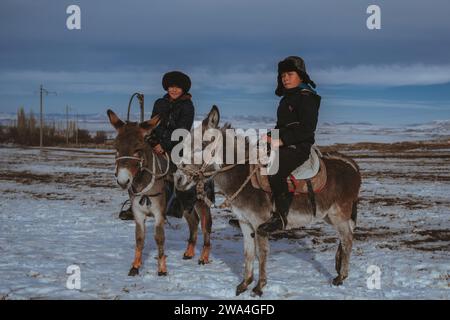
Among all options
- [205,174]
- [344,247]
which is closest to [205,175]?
[205,174]

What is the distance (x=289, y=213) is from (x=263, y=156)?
1.07 meters

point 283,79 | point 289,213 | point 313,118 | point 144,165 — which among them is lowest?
point 289,213

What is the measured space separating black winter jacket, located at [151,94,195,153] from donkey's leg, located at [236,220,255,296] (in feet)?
8.27

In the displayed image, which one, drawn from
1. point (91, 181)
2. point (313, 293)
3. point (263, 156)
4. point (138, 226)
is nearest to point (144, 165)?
point (138, 226)

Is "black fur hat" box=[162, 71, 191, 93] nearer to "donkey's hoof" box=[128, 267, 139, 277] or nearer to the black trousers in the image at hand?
the black trousers

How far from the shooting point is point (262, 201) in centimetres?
661

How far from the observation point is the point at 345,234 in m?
7.23

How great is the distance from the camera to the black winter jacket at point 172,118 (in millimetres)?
8258

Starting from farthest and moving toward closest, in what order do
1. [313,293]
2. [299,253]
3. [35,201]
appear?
[35,201], [299,253], [313,293]

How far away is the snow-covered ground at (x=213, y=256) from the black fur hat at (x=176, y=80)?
12.6 ft

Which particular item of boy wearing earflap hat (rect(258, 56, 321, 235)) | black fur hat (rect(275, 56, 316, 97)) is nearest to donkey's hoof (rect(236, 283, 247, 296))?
boy wearing earflap hat (rect(258, 56, 321, 235))

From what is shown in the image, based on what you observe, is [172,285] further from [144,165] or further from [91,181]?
[91,181]

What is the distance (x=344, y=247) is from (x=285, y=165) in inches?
80.8

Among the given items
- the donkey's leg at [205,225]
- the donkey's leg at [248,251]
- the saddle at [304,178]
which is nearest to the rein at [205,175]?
the saddle at [304,178]
